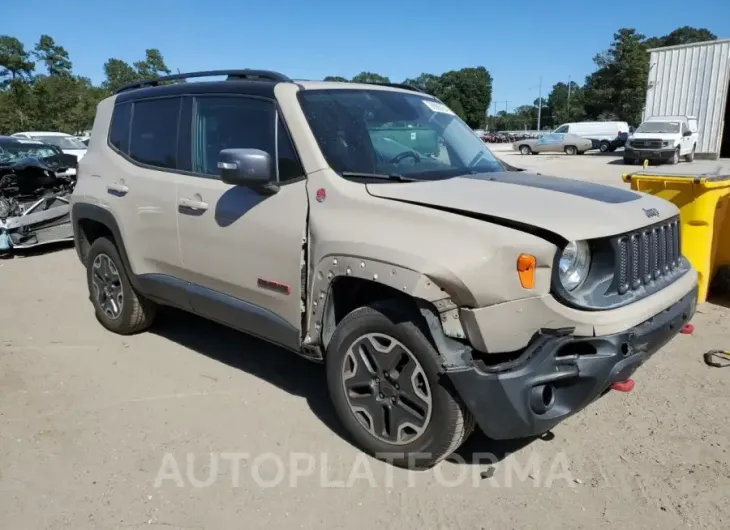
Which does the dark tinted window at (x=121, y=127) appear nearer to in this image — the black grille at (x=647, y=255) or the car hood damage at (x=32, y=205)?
the black grille at (x=647, y=255)

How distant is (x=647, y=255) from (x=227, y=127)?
2580mm

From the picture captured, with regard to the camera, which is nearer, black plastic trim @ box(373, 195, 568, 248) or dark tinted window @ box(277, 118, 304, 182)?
black plastic trim @ box(373, 195, 568, 248)

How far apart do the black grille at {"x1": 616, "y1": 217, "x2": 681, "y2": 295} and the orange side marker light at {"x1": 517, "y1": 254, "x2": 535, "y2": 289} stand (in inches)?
19.6

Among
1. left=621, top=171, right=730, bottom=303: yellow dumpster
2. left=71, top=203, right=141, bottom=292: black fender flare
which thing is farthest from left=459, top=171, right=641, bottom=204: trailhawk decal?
left=71, top=203, right=141, bottom=292: black fender flare

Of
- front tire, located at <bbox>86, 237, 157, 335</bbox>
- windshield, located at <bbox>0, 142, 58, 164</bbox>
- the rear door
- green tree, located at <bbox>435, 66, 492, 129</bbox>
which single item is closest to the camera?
the rear door

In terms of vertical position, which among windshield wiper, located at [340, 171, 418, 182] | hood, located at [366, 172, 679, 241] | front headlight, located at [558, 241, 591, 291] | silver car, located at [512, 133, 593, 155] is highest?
windshield wiper, located at [340, 171, 418, 182]

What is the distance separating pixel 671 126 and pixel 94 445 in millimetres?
27781

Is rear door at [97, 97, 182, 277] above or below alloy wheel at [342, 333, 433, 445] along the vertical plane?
above

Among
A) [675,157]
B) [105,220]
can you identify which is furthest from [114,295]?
[675,157]

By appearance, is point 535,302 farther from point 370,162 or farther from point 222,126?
point 222,126

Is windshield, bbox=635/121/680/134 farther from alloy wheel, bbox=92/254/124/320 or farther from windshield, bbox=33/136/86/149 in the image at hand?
alloy wheel, bbox=92/254/124/320

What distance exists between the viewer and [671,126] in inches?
1025

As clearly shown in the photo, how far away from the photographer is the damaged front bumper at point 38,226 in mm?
8648

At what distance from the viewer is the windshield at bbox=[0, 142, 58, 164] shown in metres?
11.8
